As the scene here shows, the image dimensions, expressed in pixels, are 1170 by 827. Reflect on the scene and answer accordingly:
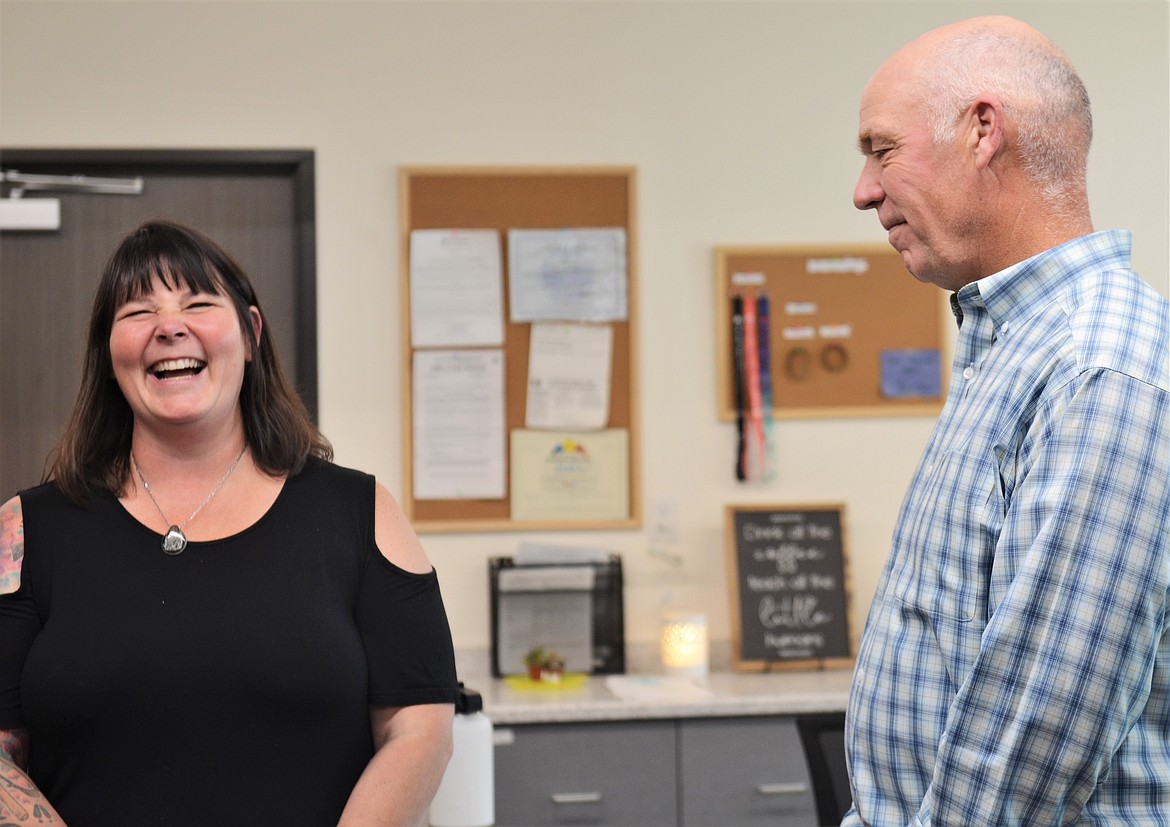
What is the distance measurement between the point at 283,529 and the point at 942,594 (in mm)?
768

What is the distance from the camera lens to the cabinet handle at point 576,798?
2621mm

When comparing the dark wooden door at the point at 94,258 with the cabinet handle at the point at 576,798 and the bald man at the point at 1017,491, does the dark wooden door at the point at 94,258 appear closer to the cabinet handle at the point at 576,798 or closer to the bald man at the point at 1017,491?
the cabinet handle at the point at 576,798

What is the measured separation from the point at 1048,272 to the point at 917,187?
0.14m

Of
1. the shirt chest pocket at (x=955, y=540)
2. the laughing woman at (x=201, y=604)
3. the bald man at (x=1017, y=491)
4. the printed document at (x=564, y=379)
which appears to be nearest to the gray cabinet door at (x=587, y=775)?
the printed document at (x=564, y=379)

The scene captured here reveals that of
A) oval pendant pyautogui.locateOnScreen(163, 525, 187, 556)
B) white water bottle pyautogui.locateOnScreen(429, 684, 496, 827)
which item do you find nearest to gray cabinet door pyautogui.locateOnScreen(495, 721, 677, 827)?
white water bottle pyautogui.locateOnScreen(429, 684, 496, 827)

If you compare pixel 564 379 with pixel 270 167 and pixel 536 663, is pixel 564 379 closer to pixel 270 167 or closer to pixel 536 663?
pixel 536 663

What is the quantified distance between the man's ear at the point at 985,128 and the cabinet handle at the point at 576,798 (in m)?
1.89

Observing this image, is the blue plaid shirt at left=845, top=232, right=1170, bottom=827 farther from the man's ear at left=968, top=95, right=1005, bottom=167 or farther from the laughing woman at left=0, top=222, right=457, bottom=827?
the laughing woman at left=0, top=222, right=457, bottom=827

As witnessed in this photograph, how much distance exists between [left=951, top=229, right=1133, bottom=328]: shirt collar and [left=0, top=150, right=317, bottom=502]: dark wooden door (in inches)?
89.1

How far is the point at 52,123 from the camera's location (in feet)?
10.0

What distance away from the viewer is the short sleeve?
4.62 feet

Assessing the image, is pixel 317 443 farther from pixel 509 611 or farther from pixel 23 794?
pixel 509 611

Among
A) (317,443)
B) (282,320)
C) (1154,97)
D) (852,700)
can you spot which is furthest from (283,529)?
(1154,97)

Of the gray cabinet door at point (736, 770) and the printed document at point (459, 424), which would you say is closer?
the gray cabinet door at point (736, 770)
